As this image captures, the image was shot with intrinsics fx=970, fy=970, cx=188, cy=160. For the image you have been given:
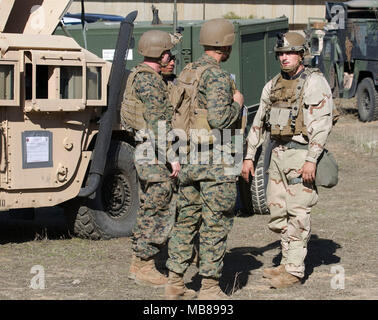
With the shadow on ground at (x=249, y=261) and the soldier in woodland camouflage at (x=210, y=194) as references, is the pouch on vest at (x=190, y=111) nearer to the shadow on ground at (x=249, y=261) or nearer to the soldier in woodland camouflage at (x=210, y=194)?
the soldier in woodland camouflage at (x=210, y=194)

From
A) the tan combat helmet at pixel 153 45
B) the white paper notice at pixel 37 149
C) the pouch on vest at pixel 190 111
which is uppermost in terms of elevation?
the tan combat helmet at pixel 153 45

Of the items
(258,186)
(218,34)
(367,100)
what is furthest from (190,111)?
(367,100)

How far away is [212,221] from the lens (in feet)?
20.7

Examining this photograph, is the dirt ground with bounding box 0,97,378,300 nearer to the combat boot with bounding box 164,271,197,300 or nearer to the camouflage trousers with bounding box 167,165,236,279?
the combat boot with bounding box 164,271,197,300

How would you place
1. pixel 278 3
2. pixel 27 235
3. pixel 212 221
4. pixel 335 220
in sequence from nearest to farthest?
pixel 212 221 < pixel 27 235 < pixel 335 220 < pixel 278 3

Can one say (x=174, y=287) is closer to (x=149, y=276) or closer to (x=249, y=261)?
(x=149, y=276)

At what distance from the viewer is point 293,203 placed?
692 cm

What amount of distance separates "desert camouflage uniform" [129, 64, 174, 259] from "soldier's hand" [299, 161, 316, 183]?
0.96m

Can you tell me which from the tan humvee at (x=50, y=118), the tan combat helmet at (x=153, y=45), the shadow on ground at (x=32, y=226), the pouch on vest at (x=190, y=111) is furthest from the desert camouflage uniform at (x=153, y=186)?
the shadow on ground at (x=32, y=226)

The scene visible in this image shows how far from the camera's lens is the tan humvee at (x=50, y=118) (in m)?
7.68

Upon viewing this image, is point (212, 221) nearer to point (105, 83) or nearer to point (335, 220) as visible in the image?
point (105, 83)

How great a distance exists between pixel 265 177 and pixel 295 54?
2.91 m

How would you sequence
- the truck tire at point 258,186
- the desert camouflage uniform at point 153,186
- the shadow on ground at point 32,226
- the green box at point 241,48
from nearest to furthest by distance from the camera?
the desert camouflage uniform at point 153,186 → the shadow on ground at point 32,226 → the truck tire at point 258,186 → the green box at point 241,48

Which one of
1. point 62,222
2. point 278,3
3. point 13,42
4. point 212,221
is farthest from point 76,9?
point 212,221
